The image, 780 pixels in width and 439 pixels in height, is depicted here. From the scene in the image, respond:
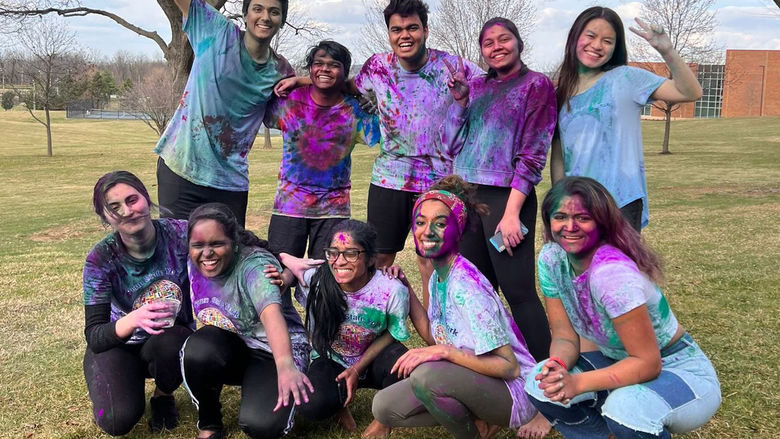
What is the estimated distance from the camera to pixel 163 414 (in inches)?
144

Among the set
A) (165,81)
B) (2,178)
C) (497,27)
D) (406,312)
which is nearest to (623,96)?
(497,27)

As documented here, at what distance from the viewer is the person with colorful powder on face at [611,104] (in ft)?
10.9

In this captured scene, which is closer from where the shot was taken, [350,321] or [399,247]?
[350,321]

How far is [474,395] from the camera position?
115 inches

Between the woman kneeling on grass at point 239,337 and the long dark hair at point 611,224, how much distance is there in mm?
1426

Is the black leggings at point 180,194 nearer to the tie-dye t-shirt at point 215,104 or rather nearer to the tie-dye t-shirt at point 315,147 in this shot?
the tie-dye t-shirt at point 215,104

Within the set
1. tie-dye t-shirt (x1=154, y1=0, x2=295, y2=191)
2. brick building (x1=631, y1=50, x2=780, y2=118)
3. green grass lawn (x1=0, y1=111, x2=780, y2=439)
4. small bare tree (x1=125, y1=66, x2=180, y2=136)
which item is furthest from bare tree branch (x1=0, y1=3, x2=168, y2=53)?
brick building (x1=631, y1=50, x2=780, y2=118)

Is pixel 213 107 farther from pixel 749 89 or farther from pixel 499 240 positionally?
pixel 749 89

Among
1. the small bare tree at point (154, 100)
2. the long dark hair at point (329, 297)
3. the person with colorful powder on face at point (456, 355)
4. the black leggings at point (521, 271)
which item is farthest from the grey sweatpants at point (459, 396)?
the small bare tree at point (154, 100)

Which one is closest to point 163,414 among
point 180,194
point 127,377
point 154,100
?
point 127,377

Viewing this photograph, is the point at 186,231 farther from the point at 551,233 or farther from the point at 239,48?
the point at 551,233

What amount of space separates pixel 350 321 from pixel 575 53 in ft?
5.78

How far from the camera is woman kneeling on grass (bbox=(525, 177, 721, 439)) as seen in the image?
8.39ft

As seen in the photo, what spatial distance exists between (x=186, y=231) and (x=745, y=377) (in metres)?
3.35
